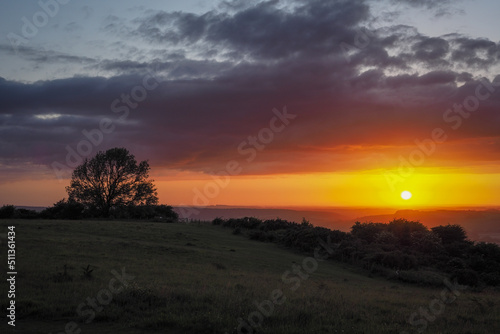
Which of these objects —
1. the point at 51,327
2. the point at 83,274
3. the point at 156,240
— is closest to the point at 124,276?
the point at 83,274

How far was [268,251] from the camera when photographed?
127 feet

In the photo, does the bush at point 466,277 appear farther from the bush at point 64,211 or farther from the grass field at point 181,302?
the bush at point 64,211

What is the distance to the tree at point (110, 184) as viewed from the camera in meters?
65.2

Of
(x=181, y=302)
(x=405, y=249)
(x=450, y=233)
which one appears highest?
(x=450, y=233)

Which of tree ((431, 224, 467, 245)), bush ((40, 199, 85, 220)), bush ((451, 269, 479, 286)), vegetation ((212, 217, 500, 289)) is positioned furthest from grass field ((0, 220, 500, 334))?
bush ((40, 199, 85, 220))

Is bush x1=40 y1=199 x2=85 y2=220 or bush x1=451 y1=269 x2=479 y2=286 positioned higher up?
bush x1=40 y1=199 x2=85 y2=220

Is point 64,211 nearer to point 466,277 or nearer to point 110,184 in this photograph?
point 110,184

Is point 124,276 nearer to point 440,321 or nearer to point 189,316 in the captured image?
point 189,316

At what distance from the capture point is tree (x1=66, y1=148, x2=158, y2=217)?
65.2m

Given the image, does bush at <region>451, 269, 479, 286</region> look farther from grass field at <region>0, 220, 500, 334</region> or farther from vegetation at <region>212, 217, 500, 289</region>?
grass field at <region>0, 220, 500, 334</region>

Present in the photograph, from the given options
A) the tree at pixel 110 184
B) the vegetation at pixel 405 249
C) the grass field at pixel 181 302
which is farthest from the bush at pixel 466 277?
the tree at pixel 110 184

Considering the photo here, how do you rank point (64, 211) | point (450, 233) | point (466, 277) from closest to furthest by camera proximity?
point (466, 277) < point (450, 233) < point (64, 211)

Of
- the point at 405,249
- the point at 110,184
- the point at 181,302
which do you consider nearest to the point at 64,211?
the point at 110,184

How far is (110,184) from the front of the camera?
66.8m
